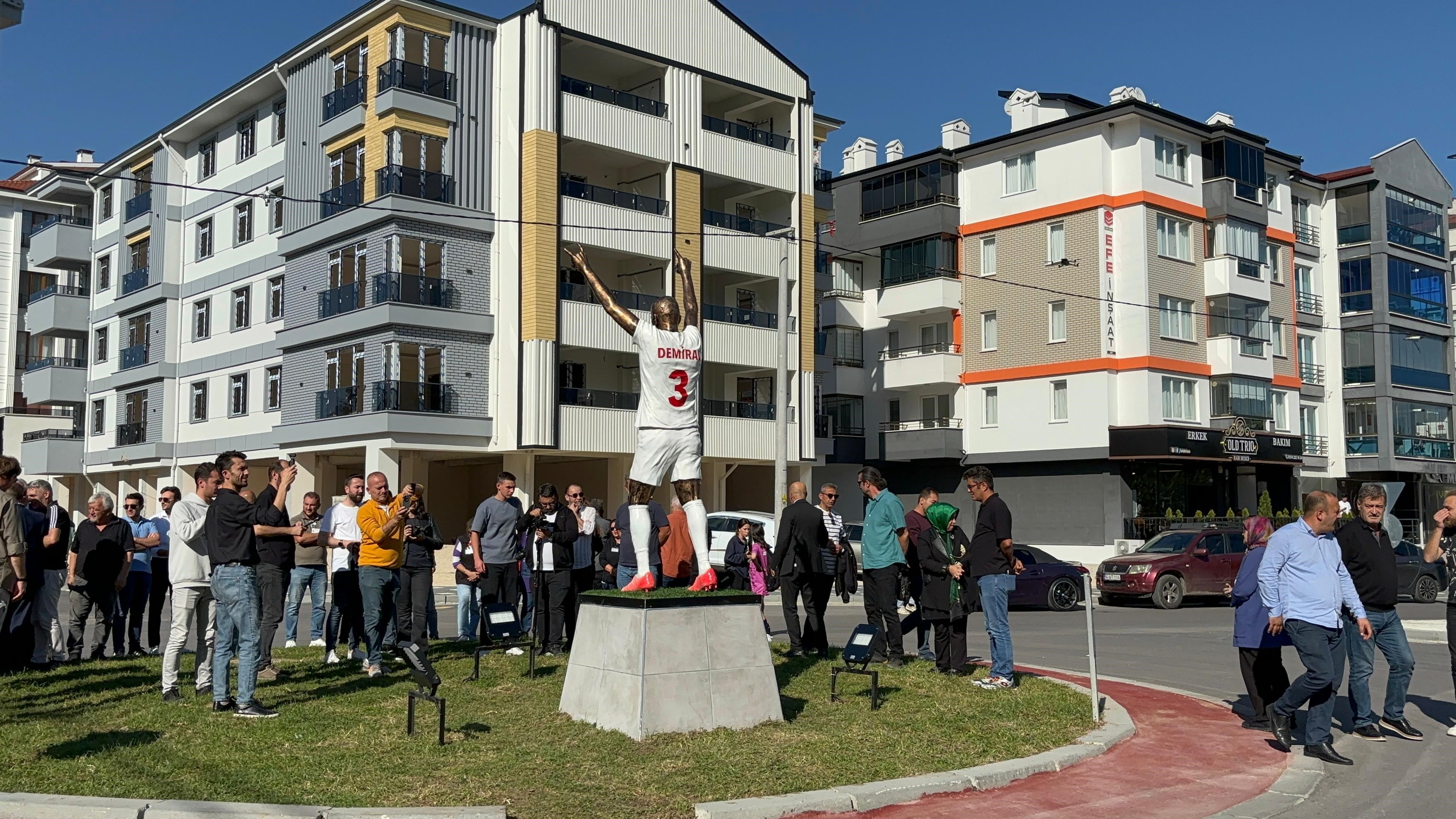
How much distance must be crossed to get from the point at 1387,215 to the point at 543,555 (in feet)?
167

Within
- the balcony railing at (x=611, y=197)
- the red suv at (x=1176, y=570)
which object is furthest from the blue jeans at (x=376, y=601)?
the balcony railing at (x=611, y=197)

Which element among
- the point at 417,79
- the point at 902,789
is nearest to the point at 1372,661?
the point at 902,789

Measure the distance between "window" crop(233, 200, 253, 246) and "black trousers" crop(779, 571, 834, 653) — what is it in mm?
32002

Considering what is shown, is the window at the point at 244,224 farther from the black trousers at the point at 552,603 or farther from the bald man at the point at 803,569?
the bald man at the point at 803,569

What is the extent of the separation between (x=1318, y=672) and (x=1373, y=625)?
1.27 metres

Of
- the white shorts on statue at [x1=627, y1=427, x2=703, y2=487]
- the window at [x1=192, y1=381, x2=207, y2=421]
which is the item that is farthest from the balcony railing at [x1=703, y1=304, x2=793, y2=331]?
the white shorts on statue at [x1=627, y1=427, x2=703, y2=487]

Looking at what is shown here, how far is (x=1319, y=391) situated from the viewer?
5166cm

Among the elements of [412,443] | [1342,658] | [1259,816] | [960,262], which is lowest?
[1259,816]

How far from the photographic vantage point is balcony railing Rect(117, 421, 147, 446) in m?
45.4

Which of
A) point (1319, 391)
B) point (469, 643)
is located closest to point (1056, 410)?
point (1319, 391)

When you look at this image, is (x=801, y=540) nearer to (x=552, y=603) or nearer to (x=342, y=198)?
(x=552, y=603)

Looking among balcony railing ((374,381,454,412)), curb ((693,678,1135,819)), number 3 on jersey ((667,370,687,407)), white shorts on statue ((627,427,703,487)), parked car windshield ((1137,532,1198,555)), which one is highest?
balcony railing ((374,381,454,412))

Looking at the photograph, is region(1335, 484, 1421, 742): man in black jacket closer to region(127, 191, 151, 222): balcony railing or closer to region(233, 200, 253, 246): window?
region(233, 200, 253, 246): window

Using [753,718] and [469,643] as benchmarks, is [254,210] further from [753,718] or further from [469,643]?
[753,718]
